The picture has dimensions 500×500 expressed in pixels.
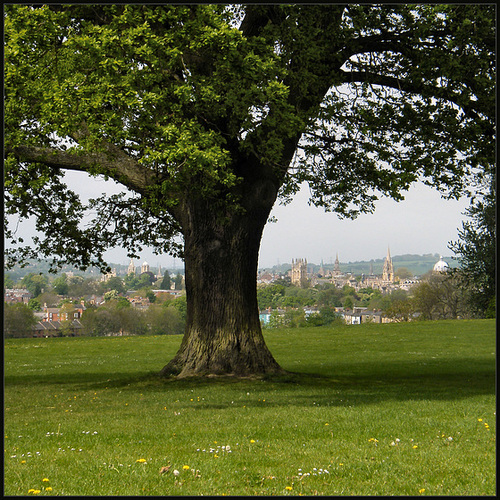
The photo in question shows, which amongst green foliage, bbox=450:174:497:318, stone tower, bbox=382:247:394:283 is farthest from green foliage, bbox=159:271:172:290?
stone tower, bbox=382:247:394:283

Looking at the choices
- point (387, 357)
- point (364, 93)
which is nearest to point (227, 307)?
point (364, 93)

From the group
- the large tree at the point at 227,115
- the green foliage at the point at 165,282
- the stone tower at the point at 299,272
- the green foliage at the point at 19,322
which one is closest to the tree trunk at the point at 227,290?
the large tree at the point at 227,115

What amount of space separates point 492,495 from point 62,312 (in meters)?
51.3

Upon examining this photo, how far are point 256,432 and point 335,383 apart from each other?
300 inches

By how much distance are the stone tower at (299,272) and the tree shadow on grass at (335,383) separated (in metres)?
75.9

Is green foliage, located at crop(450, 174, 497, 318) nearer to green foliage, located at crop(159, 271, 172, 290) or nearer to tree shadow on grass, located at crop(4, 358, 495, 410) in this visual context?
tree shadow on grass, located at crop(4, 358, 495, 410)

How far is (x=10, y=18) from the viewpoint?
44.0 ft

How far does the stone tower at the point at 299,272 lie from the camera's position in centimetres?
9980

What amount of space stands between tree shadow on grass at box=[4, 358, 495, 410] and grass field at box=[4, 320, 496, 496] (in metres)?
0.05

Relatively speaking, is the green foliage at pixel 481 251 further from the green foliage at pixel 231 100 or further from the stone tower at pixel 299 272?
the stone tower at pixel 299 272

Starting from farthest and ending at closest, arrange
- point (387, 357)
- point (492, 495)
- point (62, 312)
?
point (62, 312)
point (387, 357)
point (492, 495)

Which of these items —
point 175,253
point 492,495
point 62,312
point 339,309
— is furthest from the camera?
point 339,309

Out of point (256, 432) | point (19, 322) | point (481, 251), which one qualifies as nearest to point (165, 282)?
point (19, 322)

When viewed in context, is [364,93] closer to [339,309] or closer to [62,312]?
[62,312]
